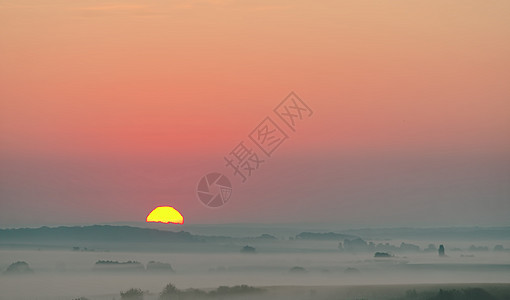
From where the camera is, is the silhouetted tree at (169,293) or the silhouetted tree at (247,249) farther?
the silhouetted tree at (247,249)

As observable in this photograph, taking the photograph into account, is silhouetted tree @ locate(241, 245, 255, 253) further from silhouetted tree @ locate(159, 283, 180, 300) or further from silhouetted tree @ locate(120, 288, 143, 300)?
silhouetted tree @ locate(120, 288, 143, 300)

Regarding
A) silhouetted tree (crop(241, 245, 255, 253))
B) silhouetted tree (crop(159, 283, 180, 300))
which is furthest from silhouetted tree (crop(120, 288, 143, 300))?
silhouetted tree (crop(241, 245, 255, 253))

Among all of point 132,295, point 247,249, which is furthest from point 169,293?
point 247,249

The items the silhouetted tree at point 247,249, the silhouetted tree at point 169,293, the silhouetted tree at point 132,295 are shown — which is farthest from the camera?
the silhouetted tree at point 247,249

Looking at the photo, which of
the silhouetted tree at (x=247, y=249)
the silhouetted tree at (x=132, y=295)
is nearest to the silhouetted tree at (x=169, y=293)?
the silhouetted tree at (x=132, y=295)

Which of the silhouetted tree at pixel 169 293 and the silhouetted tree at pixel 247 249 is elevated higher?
the silhouetted tree at pixel 247 249

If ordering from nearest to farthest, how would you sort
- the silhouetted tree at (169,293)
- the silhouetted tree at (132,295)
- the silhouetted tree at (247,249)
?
1. the silhouetted tree at (132,295)
2. the silhouetted tree at (169,293)
3. the silhouetted tree at (247,249)

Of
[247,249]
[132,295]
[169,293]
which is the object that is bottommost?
[132,295]

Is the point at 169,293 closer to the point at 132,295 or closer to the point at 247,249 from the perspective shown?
the point at 132,295

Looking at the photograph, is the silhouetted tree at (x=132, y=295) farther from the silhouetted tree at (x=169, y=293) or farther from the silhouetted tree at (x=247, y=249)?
the silhouetted tree at (x=247, y=249)

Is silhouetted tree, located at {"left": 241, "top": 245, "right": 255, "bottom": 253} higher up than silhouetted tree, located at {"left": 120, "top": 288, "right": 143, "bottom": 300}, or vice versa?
silhouetted tree, located at {"left": 241, "top": 245, "right": 255, "bottom": 253}

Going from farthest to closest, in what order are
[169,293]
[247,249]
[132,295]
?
1. [247,249]
2. [169,293]
3. [132,295]

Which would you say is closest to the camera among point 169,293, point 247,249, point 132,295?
point 132,295

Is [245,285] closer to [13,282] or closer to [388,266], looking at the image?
[388,266]
